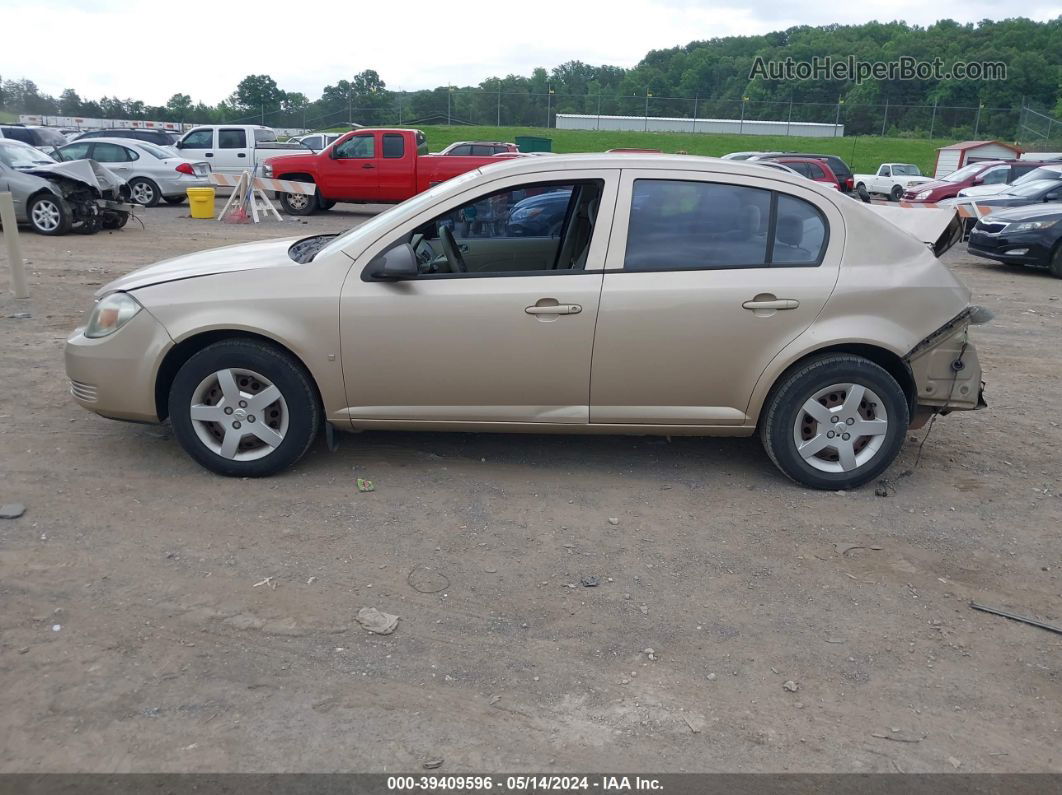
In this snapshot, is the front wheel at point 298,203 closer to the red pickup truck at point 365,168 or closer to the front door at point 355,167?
the red pickup truck at point 365,168

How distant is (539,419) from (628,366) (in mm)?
556

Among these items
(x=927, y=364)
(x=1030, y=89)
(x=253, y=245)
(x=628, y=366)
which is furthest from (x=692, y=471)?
(x=1030, y=89)

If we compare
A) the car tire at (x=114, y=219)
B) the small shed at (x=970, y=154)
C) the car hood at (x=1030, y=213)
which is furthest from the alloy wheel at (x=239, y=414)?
the small shed at (x=970, y=154)

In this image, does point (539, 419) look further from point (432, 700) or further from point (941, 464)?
point (941, 464)

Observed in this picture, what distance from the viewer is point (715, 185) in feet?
15.2

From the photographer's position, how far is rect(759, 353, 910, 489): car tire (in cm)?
457

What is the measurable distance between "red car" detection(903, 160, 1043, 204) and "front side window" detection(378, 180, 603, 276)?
22274 millimetres

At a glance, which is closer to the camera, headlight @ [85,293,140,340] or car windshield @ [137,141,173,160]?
headlight @ [85,293,140,340]

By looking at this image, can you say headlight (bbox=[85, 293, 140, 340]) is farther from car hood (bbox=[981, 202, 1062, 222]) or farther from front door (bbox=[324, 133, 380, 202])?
front door (bbox=[324, 133, 380, 202])

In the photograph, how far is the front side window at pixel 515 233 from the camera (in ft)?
15.3

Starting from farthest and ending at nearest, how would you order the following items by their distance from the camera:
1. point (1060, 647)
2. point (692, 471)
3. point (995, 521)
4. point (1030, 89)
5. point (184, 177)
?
point (1030, 89) → point (184, 177) → point (692, 471) → point (995, 521) → point (1060, 647)

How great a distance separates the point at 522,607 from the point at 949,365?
2.75 m

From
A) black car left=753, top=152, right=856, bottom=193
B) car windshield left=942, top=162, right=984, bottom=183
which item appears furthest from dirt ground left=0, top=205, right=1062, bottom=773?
car windshield left=942, top=162, right=984, bottom=183

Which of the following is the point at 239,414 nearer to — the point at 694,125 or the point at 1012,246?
the point at 1012,246
